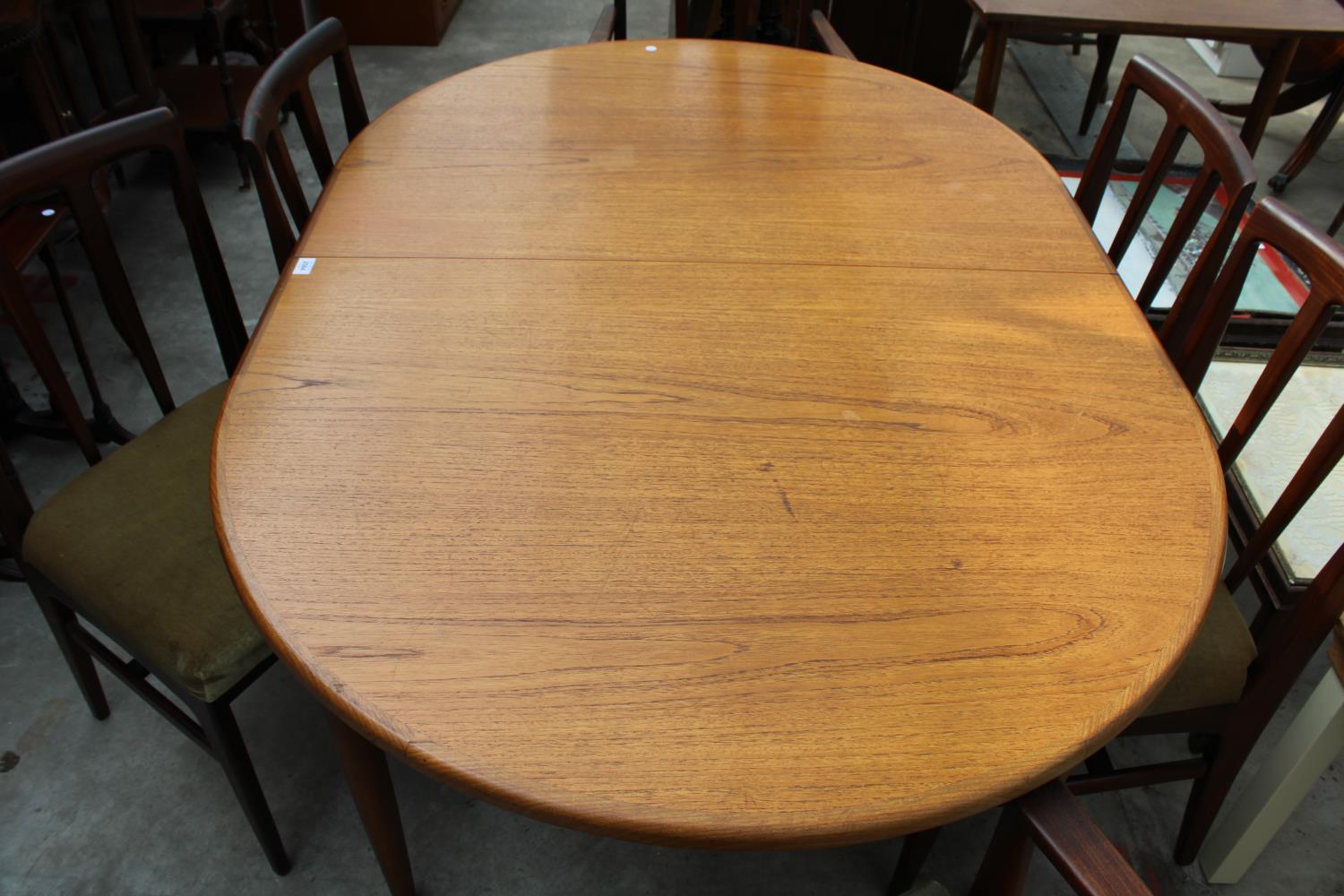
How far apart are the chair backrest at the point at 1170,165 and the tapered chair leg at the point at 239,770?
4.68ft

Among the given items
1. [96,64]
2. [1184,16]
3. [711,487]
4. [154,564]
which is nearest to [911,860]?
[711,487]

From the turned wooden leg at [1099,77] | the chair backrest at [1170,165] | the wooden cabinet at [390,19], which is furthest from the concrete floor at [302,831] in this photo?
the wooden cabinet at [390,19]

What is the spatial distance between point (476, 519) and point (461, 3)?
13.5 feet

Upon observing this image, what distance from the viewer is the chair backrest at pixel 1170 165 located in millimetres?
1282

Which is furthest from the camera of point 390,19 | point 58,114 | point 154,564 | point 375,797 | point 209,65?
point 390,19

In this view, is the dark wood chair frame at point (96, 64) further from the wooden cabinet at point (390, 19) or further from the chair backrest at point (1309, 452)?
the chair backrest at point (1309, 452)

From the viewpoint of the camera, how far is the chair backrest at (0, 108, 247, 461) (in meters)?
1.17

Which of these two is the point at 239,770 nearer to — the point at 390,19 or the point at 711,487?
the point at 711,487

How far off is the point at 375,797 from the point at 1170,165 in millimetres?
1429

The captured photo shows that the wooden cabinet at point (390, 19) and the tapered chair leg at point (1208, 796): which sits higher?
the wooden cabinet at point (390, 19)

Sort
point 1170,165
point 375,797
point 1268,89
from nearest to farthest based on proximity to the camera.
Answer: point 375,797
point 1170,165
point 1268,89

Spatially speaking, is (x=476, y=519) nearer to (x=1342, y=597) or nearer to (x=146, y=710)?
(x=1342, y=597)

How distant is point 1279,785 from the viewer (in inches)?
49.3

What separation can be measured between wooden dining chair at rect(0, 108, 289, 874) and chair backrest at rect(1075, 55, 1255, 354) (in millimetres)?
1378
